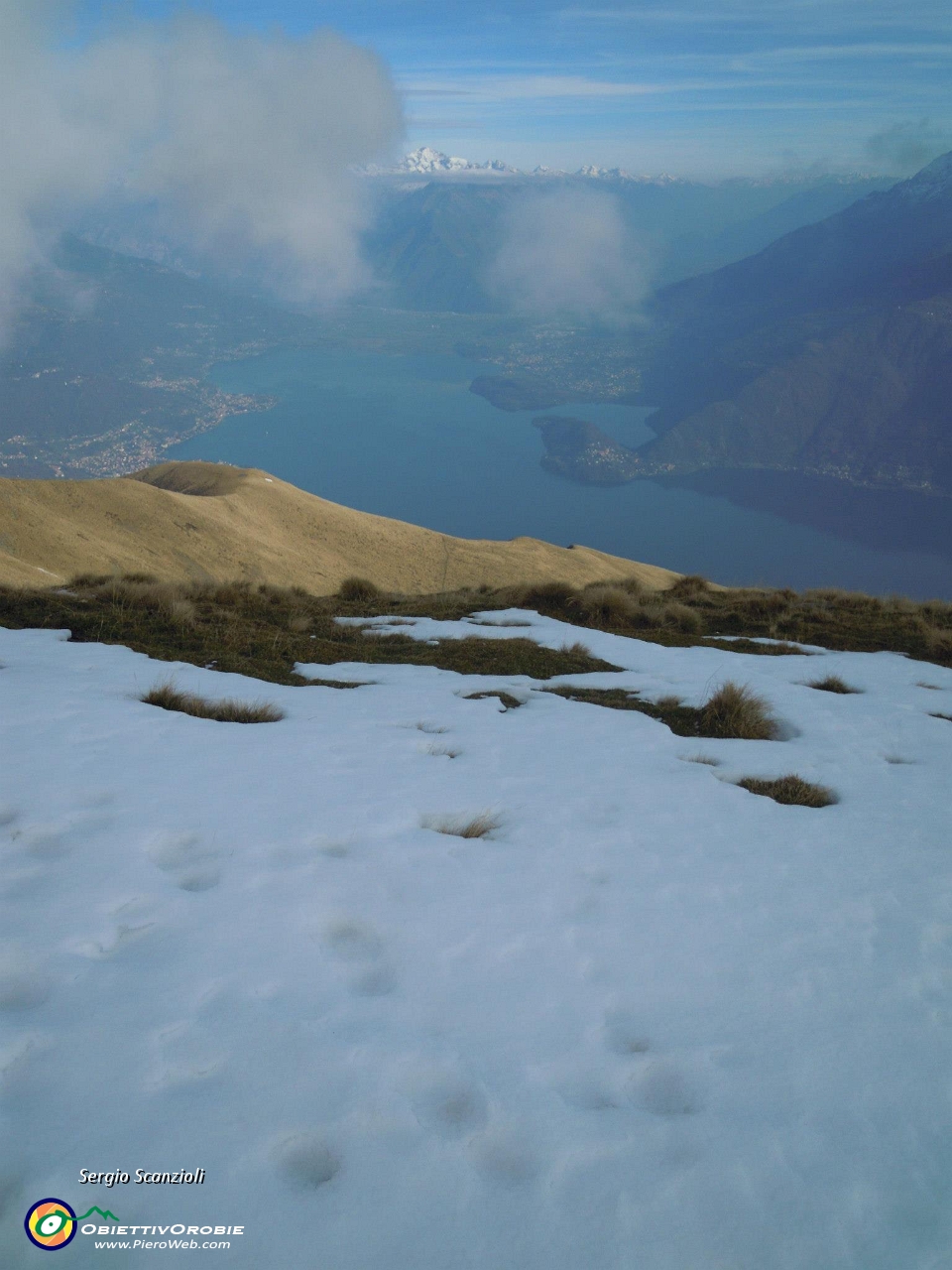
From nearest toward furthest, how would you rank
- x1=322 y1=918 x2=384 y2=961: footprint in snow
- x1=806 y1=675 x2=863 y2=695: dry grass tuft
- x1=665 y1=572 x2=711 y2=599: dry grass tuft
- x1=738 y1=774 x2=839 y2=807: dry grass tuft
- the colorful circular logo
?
the colorful circular logo
x1=322 y1=918 x2=384 y2=961: footprint in snow
x1=738 y1=774 x2=839 y2=807: dry grass tuft
x1=806 y1=675 x2=863 y2=695: dry grass tuft
x1=665 y1=572 x2=711 y2=599: dry grass tuft

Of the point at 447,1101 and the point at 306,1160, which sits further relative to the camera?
the point at 447,1101

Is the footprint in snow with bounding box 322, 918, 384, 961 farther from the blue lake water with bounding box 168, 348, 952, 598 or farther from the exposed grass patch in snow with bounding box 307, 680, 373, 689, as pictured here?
the blue lake water with bounding box 168, 348, 952, 598

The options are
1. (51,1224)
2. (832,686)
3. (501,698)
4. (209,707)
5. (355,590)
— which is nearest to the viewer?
(51,1224)

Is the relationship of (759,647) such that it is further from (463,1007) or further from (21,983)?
(21,983)

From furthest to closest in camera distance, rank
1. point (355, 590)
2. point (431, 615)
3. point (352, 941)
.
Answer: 1. point (355, 590)
2. point (431, 615)
3. point (352, 941)

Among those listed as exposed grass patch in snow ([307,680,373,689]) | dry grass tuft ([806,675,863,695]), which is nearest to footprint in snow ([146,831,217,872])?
exposed grass patch in snow ([307,680,373,689])

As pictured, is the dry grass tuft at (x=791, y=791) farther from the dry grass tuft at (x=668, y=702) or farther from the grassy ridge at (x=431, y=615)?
the grassy ridge at (x=431, y=615)

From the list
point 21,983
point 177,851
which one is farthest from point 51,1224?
point 177,851
